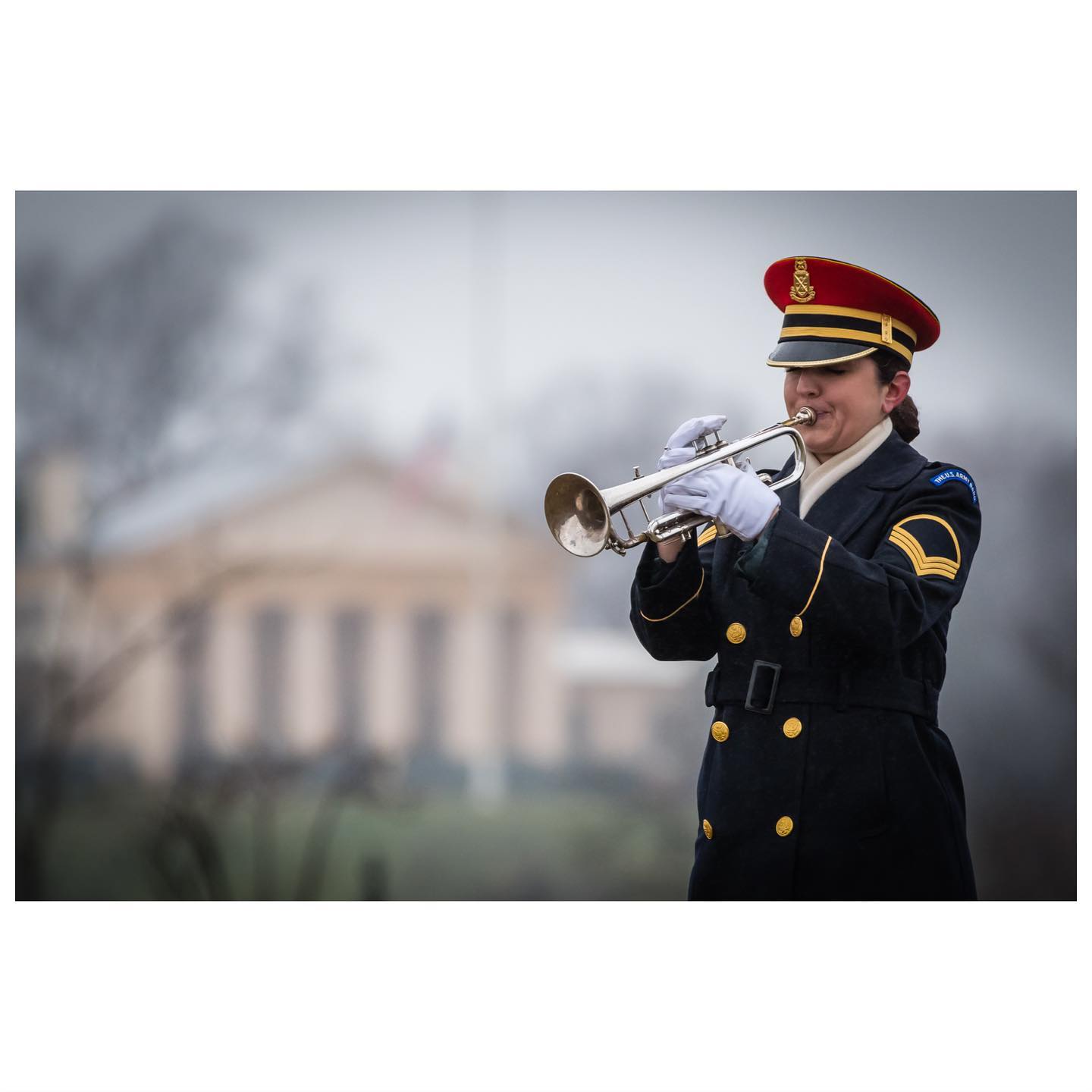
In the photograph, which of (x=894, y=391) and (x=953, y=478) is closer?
(x=953, y=478)

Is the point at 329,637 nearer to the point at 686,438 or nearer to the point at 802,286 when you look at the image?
the point at 686,438

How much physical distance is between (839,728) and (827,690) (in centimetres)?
9

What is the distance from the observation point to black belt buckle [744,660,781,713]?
329 cm

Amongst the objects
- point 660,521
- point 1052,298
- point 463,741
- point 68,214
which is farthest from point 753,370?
point 68,214

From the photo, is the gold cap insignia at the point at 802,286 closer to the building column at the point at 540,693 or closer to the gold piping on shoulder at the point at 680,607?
the gold piping on shoulder at the point at 680,607

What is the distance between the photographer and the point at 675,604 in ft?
11.0

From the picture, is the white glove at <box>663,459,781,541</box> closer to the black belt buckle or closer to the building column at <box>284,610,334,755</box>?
the black belt buckle

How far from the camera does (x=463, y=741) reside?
17.7 ft

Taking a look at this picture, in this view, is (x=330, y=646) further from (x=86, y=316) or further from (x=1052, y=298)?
(x=1052, y=298)

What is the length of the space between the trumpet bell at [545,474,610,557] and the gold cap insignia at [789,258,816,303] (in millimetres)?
726

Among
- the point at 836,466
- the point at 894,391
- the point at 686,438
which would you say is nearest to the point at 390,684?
the point at 686,438

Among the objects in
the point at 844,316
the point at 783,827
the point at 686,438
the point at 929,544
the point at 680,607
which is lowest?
the point at 783,827

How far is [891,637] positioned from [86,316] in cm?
334

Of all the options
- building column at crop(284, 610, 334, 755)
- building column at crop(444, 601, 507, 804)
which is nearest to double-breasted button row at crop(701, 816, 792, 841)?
building column at crop(444, 601, 507, 804)
